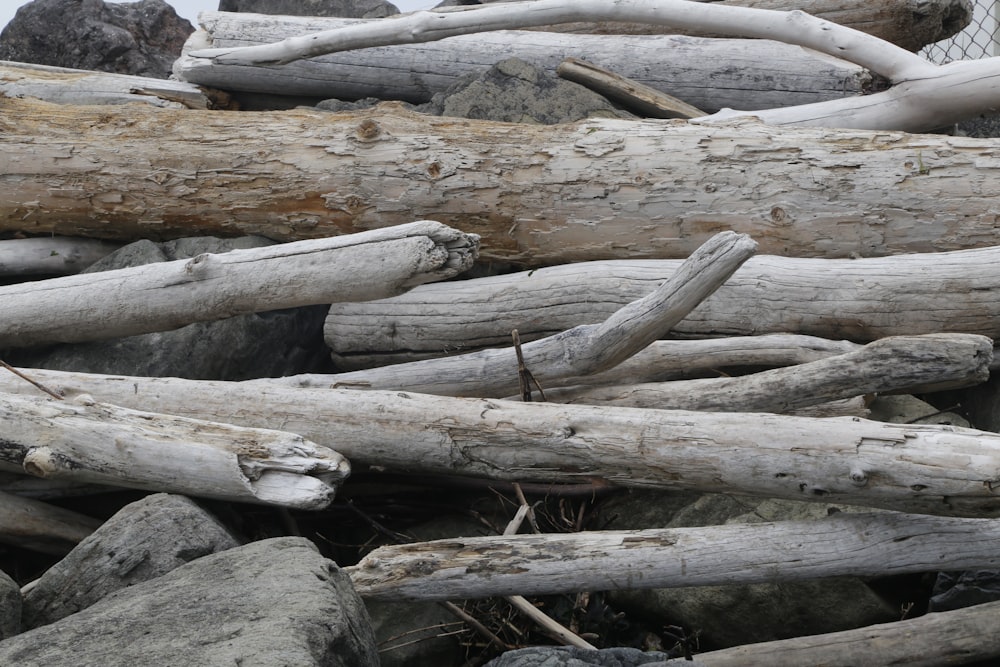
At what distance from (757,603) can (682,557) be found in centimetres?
54

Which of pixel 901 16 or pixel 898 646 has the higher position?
pixel 901 16

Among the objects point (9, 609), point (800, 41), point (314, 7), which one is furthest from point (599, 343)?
point (314, 7)

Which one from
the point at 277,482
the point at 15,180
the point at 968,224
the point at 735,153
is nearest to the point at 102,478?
the point at 277,482

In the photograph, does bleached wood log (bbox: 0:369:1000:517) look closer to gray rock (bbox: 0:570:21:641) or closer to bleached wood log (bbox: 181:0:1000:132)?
gray rock (bbox: 0:570:21:641)

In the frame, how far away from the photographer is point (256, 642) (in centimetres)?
258

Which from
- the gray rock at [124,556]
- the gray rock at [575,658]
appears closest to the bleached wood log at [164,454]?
the gray rock at [124,556]

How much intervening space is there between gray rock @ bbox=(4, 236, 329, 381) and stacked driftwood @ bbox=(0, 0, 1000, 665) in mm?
194

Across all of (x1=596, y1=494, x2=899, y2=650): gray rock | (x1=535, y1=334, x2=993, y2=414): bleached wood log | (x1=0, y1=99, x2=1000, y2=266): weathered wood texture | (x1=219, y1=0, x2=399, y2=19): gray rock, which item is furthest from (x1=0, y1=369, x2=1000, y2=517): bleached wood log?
(x1=219, y1=0, x2=399, y2=19): gray rock

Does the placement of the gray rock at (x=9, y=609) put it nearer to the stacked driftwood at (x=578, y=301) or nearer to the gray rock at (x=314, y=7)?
the stacked driftwood at (x=578, y=301)

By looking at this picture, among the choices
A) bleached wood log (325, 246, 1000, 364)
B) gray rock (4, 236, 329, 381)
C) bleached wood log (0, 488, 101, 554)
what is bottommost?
bleached wood log (0, 488, 101, 554)

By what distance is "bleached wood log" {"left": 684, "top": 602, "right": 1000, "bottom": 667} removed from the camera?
11.1ft

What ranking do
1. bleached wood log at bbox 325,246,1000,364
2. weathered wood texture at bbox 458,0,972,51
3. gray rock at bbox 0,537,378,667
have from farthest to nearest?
weathered wood texture at bbox 458,0,972,51 → bleached wood log at bbox 325,246,1000,364 → gray rock at bbox 0,537,378,667

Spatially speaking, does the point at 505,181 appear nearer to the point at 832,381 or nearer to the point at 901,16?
the point at 832,381

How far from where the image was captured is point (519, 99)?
5672 millimetres
